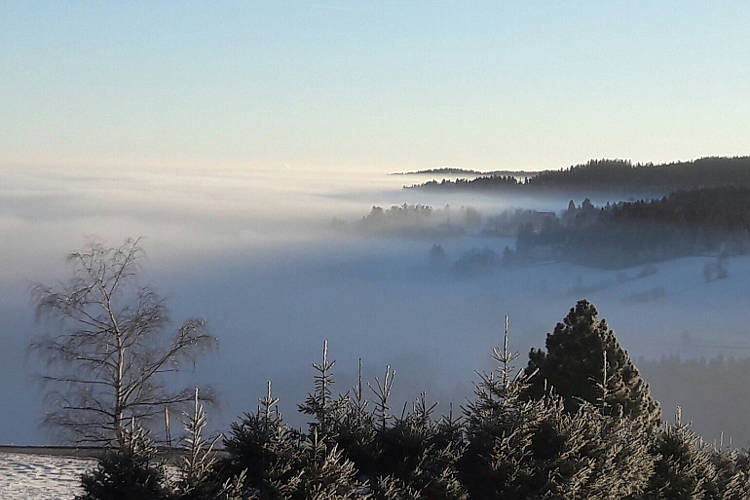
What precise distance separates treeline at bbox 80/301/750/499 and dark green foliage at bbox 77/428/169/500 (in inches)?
0.4

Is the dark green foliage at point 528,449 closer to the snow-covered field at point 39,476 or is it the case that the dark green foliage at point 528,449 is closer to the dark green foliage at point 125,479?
the dark green foliage at point 125,479

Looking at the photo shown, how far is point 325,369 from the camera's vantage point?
11812 mm

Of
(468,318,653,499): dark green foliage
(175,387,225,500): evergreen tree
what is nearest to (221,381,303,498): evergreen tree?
(175,387,225,500): evergreen tree

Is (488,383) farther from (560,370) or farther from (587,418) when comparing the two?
(560,370)

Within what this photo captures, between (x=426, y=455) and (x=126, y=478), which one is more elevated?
(x=126, y=478)

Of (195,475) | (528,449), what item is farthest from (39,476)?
(528,449)

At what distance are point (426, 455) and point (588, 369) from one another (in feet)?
21.7

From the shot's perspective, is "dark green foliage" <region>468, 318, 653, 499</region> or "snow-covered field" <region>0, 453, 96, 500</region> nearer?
"dark green foliage" <region>468, 318, 653, 499</region>

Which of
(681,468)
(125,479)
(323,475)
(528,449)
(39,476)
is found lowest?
(39,476)

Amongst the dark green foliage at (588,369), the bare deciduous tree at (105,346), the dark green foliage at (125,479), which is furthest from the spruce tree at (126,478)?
the bare deciduous tree at (105,346)

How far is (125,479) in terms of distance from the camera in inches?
387

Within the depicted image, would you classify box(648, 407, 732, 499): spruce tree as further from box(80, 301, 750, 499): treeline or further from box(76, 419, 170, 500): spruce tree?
box(76, 419, 170, 500): spruce tree

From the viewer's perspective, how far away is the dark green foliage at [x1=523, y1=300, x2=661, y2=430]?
1706 centimetres

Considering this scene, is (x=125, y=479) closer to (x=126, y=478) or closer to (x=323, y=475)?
(x=126, y=478)
